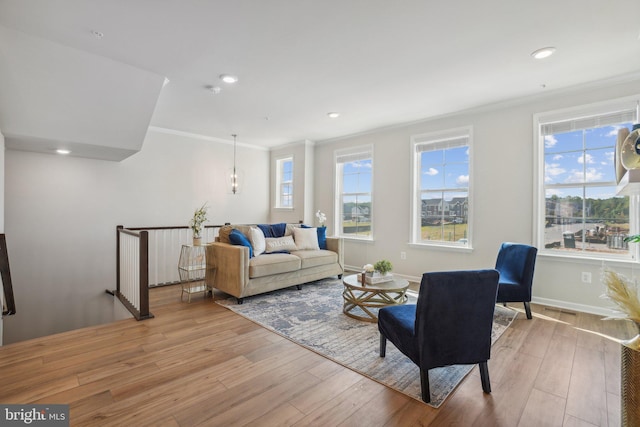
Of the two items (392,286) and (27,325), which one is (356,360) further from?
(27,325)

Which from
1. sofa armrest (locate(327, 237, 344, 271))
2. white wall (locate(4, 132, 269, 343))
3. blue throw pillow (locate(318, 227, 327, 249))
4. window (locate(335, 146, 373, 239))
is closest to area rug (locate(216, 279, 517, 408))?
sofa armrest (locate(327, 237, 344, 271))

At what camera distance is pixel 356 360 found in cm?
242

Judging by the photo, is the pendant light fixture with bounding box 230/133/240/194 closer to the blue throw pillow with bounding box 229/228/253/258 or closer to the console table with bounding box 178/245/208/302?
the console table with bounding box 178/245/208/302

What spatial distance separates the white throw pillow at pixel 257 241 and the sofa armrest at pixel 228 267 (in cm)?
38

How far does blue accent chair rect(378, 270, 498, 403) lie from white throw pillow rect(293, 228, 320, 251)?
2988mm

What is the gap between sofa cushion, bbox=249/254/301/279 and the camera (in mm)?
3906

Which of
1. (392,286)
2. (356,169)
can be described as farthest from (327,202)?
(392,286)

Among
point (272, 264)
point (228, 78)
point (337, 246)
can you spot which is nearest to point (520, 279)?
point (337, 246)

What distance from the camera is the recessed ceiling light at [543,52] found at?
2717 millimetres

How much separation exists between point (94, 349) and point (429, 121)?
507cm

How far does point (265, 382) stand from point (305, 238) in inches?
115

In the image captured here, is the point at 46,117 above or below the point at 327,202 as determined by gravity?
above

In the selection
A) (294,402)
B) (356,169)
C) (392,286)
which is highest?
(356,169)

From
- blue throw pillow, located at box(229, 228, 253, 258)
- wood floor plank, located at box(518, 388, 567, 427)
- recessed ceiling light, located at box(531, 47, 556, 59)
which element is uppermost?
recessed ceiling light, located at box(531, 47, 556, 59)
